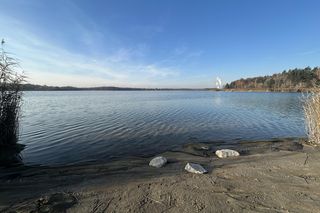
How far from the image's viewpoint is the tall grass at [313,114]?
10842 millimetres

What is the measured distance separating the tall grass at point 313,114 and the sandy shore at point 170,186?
2391 millimetres

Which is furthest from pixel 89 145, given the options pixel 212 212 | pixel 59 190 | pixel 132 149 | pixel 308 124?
pixel 308 124

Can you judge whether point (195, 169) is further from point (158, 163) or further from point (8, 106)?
point (8, 106)

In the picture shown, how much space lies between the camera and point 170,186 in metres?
6.33

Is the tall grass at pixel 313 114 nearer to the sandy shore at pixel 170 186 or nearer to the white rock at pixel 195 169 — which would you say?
the sandy shore at pixel 170 186

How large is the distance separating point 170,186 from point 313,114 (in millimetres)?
9321

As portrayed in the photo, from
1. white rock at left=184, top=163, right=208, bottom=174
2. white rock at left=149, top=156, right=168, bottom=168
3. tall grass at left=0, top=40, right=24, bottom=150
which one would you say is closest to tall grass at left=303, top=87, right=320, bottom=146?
white rock at left=184, top=163, right=208, bottom=174

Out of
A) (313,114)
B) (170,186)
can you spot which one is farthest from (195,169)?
(313,114)

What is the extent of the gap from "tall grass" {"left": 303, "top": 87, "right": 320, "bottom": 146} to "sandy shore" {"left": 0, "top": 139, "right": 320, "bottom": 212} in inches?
94.1

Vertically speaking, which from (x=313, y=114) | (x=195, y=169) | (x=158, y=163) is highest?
(x=313, y=114)

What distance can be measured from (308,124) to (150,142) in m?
8.76

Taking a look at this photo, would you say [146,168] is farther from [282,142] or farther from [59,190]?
[282,142]

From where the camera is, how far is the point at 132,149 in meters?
11.5

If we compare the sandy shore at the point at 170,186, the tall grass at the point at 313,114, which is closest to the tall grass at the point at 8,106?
the sandy shore at the point at 170,186
